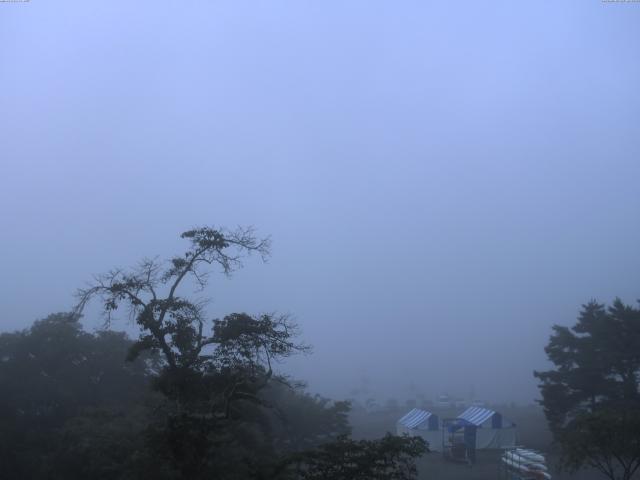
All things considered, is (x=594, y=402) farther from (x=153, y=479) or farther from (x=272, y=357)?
(x=153, y=479)

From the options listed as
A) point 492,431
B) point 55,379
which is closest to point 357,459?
point 55,379

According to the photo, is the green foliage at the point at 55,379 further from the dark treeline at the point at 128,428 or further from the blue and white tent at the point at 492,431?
the blue and white tent at the point at 492,431

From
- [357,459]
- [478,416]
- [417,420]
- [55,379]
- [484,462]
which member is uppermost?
[55,379]

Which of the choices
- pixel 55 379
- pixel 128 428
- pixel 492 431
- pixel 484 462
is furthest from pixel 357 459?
pixel 492 431

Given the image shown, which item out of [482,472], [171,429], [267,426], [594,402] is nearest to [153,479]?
[171,429]

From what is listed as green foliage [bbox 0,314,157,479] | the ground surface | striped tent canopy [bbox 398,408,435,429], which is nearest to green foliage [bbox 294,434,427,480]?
the ground surface

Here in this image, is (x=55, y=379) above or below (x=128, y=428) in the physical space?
above

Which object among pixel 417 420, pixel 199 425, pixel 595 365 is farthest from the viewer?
pixel 417 420

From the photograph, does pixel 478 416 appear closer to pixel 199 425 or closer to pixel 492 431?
pixel 492 431

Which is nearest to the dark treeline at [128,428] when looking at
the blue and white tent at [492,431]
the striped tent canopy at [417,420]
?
the striped tent canopy at [417,420]

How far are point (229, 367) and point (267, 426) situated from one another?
6543 millimetres

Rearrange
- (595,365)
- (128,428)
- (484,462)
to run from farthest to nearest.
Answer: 1. (595,365)
2. (484,462)
3. (128,428)

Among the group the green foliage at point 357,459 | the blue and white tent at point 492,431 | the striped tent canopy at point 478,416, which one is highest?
the striped tent canopy at point 478,416

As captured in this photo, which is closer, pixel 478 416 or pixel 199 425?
pixel 199 425
